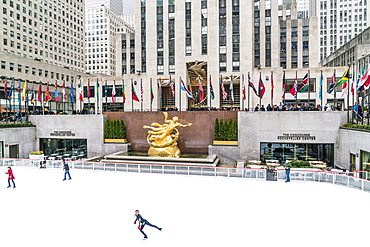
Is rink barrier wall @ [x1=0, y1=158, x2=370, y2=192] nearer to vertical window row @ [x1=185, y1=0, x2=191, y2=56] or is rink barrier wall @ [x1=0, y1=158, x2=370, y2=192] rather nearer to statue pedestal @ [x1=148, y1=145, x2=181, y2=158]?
statue pedestal @ [x1=148, y1=145, x2=181, y2=158]

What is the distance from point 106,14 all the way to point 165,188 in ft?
363

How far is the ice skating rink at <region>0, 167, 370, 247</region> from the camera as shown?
912 cm

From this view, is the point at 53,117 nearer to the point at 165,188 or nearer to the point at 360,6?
the point at 165,188

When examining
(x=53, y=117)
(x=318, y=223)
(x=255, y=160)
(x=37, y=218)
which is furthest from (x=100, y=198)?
(x=53, y=117)

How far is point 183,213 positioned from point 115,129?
700 inches

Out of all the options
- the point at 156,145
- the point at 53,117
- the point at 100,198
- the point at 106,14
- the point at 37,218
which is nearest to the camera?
the point at 37,218

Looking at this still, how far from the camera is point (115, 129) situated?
90.2ft

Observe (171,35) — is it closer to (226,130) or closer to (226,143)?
(226,130)

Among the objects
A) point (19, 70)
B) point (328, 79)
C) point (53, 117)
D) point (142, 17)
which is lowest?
point (53, 117)

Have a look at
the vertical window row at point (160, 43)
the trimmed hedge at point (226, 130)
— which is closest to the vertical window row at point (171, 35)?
the vertical window row at point (160, 43)

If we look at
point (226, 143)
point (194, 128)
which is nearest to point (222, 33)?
point (194, 128)

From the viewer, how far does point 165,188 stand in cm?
1516

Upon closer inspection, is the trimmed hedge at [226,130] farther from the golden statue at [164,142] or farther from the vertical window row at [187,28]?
the vertical window row at [187,28]

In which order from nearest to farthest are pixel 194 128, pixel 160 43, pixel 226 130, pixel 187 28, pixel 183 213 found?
1. pixel 183 213
2. pixel 226 130
3. pixel 194 128
4. pixel 187 28
5. pixel 160 43
